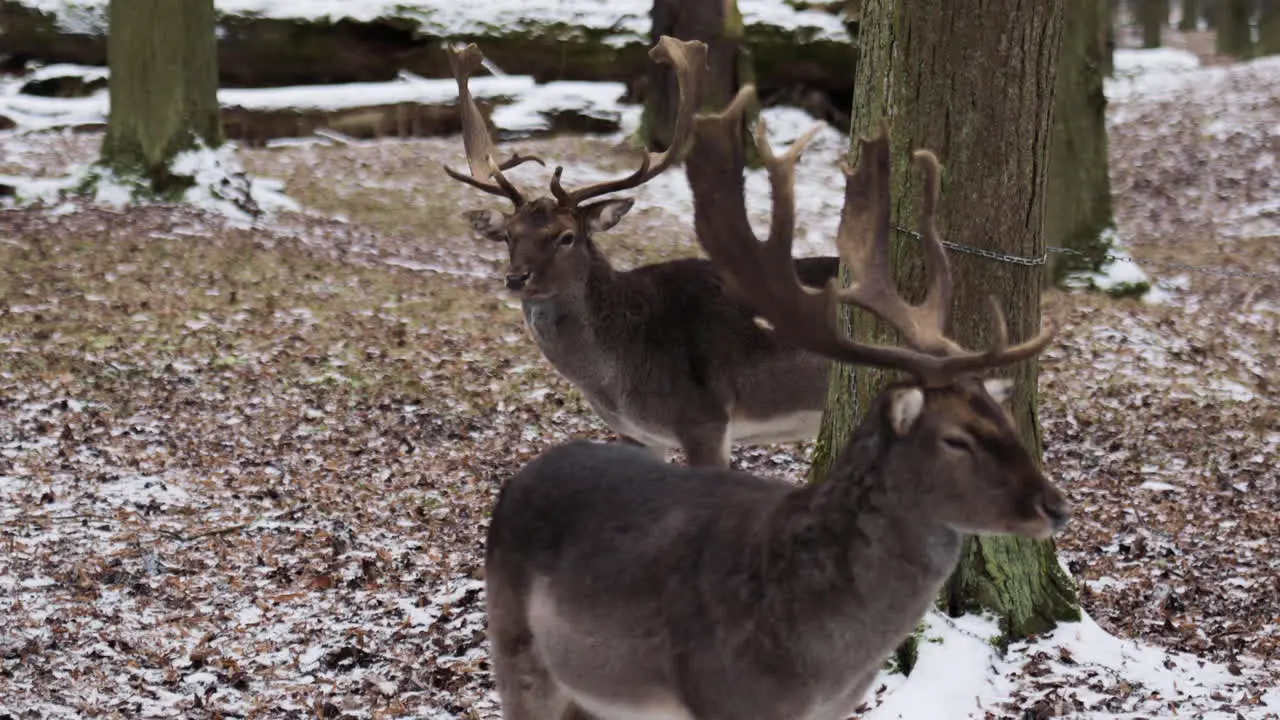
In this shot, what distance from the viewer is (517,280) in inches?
316

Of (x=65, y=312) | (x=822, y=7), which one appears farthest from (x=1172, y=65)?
(x=65, y=312)

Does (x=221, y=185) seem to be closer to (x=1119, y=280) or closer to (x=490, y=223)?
(x=490, y=223)

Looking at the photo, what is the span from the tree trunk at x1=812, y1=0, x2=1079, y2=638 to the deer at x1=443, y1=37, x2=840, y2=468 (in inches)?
74.8

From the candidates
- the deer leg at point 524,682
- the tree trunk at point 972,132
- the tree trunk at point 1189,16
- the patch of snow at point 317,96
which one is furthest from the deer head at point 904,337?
the tree trunk at point 1189,16

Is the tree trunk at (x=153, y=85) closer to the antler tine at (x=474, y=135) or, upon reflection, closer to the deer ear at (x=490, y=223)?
the antler tine at (x=474, y=135)

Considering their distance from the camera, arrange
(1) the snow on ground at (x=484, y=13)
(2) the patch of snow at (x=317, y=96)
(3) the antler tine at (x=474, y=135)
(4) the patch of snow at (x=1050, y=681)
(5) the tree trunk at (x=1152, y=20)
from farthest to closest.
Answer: (5) the tree trunk at (x=1152, y=20), (1) the snow on ground at (x=484, y=13), (2) the patch of snow at (x=317, y=96), (3) the antler tine at (x=474, y=135), (4) the patch of snow at (x=1050, y=681)

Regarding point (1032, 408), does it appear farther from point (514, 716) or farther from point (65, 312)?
point (65, 312)

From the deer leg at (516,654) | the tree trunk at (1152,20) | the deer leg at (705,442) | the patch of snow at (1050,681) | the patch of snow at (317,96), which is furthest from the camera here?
the tree trunk at (1152,20)

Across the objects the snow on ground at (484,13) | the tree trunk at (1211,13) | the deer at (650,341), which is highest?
the tree trunk at (1211,13)

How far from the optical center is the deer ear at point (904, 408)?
395 centimetres

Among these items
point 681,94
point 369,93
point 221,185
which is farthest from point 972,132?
point 369,93

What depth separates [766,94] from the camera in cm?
2139

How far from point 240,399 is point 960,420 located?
290 inches

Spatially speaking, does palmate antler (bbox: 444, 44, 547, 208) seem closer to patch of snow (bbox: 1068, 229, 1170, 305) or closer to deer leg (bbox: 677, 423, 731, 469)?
deer leg (bbox: 677, 423, 731, 469)
